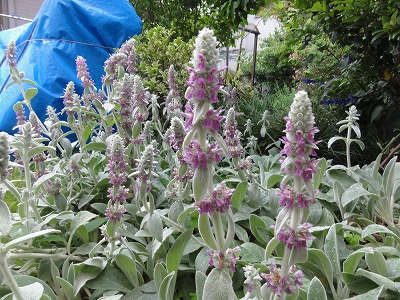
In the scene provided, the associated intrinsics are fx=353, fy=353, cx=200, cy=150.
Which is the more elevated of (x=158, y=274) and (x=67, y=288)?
(x=158, y=274)

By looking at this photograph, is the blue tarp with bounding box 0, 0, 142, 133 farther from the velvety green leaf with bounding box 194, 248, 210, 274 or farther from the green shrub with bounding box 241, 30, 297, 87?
the green shrub with bounding box 241, 30, 297, 87

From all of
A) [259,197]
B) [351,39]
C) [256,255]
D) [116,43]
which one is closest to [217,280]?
[256,255]

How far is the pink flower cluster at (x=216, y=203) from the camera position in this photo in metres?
0.99

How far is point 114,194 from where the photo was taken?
4.99ft

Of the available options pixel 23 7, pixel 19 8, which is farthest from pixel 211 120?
pixel 23 7

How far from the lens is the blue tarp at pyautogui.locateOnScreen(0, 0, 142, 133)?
16.7ft

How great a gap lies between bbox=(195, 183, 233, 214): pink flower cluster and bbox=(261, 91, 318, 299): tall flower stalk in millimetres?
152

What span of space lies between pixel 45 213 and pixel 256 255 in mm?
1450

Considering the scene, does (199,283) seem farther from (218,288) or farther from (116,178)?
(116,178)

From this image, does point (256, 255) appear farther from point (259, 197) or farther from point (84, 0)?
point (84, 0)

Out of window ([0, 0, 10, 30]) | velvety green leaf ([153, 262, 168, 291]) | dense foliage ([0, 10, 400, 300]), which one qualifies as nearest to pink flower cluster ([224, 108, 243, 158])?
dense foliage ([0, 10, 400, 300])

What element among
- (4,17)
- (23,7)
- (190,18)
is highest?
(23,7)

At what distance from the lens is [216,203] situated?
1000 millimetres

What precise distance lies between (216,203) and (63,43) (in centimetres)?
513
